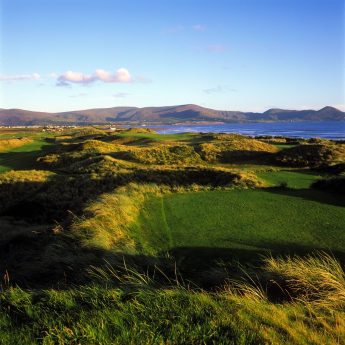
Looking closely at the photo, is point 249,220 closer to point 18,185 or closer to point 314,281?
point 314,281

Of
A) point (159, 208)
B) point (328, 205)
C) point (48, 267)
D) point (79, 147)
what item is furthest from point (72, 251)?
point (79, 147)

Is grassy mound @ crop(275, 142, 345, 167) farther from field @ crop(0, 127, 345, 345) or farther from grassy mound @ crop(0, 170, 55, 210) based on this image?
grassy mound @ crop(0, 170, 55, 210)

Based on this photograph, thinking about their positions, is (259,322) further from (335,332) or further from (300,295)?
(300,295)

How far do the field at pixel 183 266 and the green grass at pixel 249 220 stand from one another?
3 cm

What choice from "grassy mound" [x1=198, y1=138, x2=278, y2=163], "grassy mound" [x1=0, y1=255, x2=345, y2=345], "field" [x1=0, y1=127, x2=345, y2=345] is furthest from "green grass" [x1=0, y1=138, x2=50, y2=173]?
"grassy mound" [x1=0, y1=255, x2=345, y2=345]

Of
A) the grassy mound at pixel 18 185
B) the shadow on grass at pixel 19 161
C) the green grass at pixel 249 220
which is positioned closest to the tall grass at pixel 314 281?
the green grass at pixel 249 220

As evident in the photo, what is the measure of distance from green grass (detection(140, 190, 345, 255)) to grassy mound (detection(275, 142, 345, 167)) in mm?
14507

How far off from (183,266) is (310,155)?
2405 cm

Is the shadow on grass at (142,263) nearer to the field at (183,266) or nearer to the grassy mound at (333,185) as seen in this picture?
the field at (183,266)

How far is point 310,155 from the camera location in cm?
2947

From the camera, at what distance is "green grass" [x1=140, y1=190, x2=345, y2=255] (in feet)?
29.6

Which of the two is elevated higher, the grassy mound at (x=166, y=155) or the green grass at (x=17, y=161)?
the grassy mound at (x=166, y=155)

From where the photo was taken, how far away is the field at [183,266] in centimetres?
503

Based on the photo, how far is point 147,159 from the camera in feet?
104
